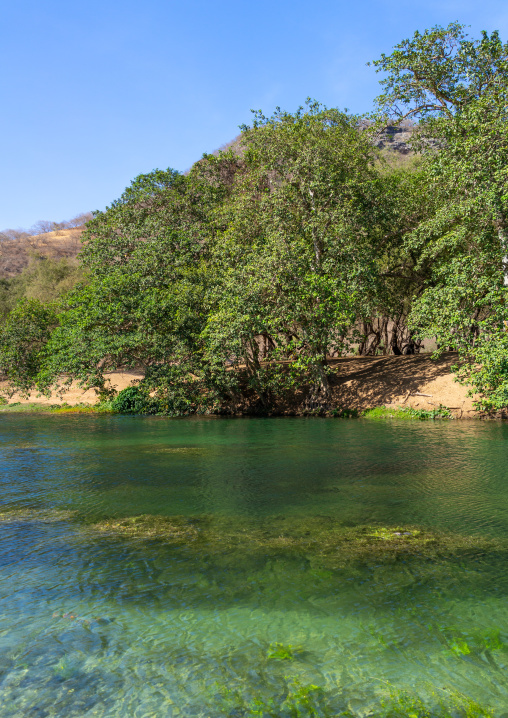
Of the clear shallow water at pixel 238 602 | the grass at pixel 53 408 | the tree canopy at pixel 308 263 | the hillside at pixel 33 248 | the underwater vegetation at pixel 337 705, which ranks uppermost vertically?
the hillside at pixel 33 248

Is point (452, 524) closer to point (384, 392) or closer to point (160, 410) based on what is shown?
point (384, 392)

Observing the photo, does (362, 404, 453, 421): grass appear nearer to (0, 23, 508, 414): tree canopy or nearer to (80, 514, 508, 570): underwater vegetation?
(0, 23, 508, 414): tree canopy

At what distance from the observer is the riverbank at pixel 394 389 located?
2483 cm

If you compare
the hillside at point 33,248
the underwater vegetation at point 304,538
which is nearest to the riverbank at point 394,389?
the underwater vegetation at point 304,538

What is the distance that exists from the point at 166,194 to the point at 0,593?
2920 centimetres

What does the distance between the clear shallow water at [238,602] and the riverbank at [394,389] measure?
1298 centimetres

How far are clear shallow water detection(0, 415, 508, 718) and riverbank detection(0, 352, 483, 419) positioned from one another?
42.6 feet

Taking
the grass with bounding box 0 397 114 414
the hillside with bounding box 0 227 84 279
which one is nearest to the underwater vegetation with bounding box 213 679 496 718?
the grass with bounding box 0 397 114 414

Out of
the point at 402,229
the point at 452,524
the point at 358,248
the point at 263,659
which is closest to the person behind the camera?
the point at 263,659

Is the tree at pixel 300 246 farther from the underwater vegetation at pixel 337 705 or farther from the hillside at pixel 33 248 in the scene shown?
the hillside at pixel 33 248

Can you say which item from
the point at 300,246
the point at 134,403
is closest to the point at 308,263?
the point at 300,246

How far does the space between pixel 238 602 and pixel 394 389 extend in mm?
22504

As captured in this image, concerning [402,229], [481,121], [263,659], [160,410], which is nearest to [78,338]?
[160,410]

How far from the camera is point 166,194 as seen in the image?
32.3 metres
